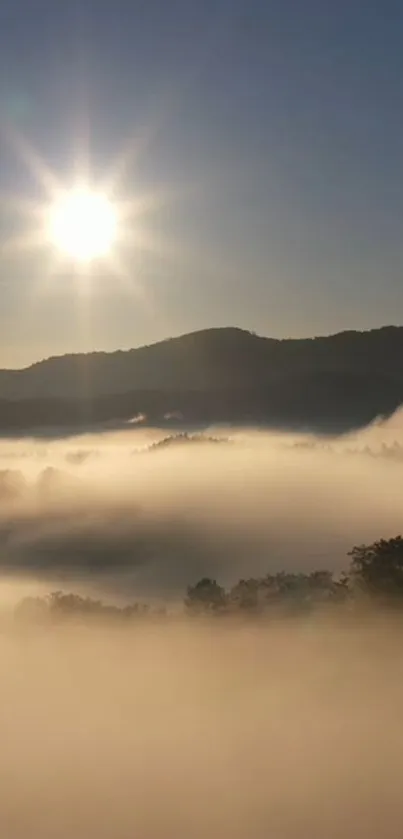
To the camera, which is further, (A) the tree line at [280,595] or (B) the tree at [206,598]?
(B) the tree at [206,598]

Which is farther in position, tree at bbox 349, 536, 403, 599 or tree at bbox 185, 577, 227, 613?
tree at bbox 185, 577, 227, 613

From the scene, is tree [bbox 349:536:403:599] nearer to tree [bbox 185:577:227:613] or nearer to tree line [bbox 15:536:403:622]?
tree line [bbox 15:536:403:622]

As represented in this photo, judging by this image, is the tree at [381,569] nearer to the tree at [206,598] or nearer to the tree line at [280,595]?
the tree line at [280,595]

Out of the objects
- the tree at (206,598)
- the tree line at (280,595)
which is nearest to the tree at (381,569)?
the tree line at (280,595)

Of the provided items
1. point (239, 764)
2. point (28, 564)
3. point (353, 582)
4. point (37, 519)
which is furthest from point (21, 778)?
point (37, 519)

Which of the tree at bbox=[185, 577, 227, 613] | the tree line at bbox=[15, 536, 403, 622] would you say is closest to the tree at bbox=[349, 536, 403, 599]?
the tree line at bbox=[15, 536, 403, 622]

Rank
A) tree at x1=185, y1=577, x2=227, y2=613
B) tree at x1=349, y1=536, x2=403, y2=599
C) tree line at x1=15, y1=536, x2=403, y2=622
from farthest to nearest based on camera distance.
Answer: tree at x1=185, y1=577, x2=227, y2=613
tree line at x1=15, y1=536, x2=403, y2=622
tree at x1=349, y1=536, x2=403, y2=599

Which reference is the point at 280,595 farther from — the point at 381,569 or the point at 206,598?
the point at 381,569

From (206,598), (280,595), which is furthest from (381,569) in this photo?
(206,598)

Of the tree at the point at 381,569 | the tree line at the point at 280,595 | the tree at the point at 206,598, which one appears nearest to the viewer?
the tree at the point at 381,569
